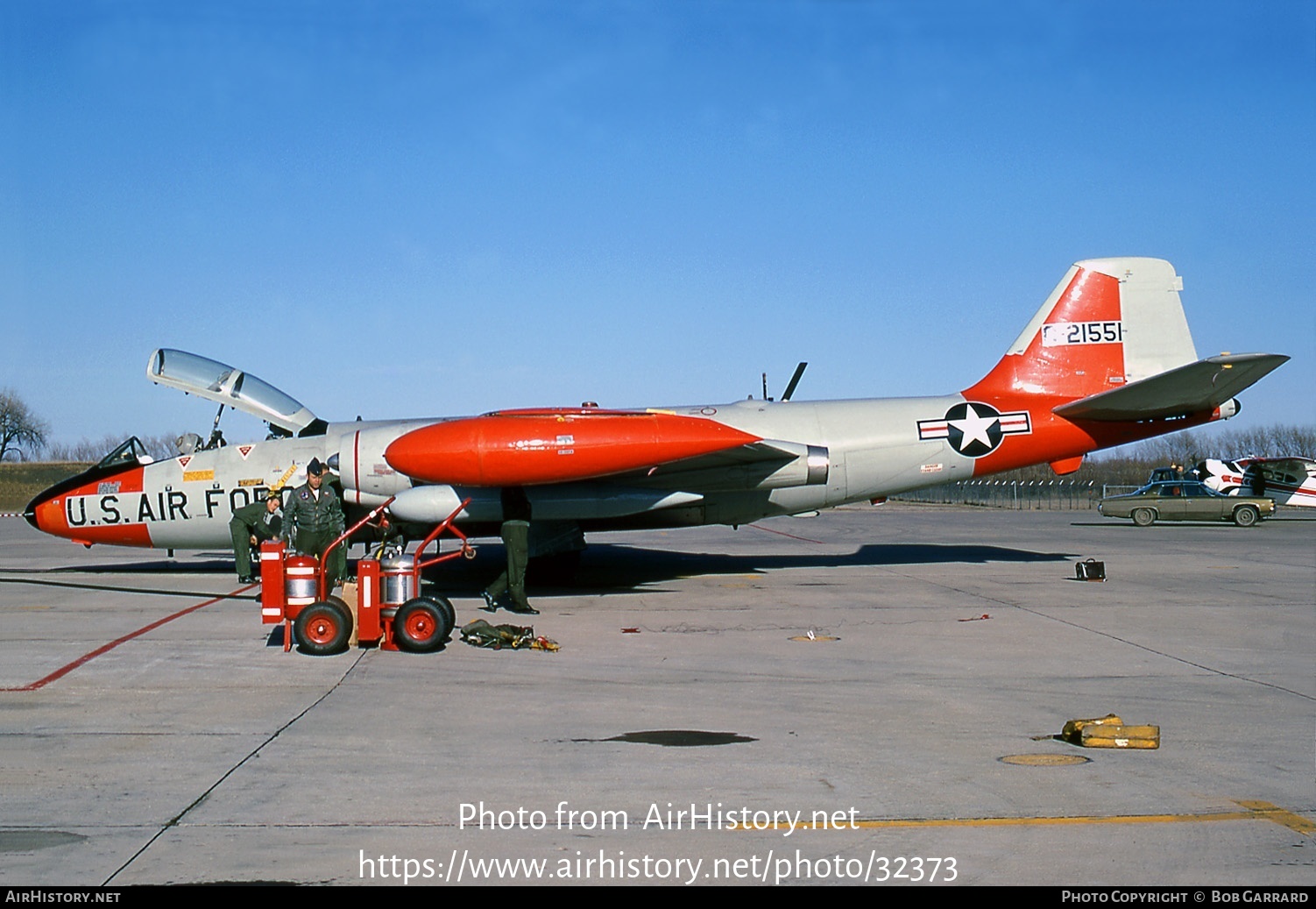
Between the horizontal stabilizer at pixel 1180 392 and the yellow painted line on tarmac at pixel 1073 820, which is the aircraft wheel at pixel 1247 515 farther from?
the yellow painted line on tarmac at pixel 1073 820

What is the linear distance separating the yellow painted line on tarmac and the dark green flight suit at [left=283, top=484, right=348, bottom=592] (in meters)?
8.29

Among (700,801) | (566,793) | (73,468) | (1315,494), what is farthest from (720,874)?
(73,468)

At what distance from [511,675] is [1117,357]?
12376 mm

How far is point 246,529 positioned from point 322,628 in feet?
21.6

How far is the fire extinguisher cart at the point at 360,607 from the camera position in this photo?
34.5ft

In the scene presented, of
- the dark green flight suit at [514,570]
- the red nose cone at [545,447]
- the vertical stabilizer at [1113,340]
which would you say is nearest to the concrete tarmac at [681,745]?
the dark green flight suit at [514,570]

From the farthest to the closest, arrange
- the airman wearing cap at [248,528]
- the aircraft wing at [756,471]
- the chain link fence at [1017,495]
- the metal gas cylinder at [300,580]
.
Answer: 1. the chain link fence at [1017,495]
2. the airman wearing cap at [248,528]
3. the aircraft wing at [756,471]
4. the metal gas cylinder at [300,580]

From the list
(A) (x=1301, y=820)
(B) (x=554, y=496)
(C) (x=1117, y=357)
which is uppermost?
(C) (x=1117, y=357)

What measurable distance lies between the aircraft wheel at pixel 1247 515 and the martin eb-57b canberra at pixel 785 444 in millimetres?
18909

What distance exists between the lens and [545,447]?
46.0 ft

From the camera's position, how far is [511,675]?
9570mm

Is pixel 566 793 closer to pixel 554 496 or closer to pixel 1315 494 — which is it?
pixel 554 496

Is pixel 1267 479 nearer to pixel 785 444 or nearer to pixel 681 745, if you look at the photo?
pixel 785 444

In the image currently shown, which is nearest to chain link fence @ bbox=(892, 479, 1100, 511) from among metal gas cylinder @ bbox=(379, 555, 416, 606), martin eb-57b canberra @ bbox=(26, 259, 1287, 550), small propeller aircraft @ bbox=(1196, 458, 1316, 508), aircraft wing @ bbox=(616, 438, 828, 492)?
small propeller aircraft @ bbox=(1196, 458, 1316, 508)
